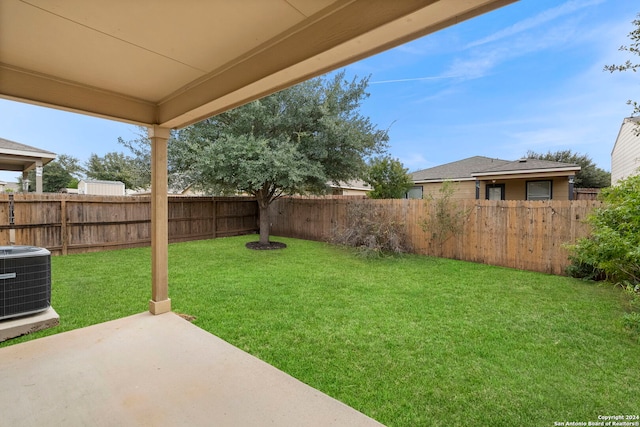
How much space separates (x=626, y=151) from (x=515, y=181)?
311 centimetres

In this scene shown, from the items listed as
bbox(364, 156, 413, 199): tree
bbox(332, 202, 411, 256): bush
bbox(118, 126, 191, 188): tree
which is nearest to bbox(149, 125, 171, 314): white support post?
bbox(332, 202, 411, 256): bush

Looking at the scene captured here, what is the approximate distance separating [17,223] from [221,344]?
22.9 ft

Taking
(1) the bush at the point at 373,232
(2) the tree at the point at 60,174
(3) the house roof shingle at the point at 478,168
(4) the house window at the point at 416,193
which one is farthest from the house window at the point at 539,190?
(2) the tree at the point at 60,174

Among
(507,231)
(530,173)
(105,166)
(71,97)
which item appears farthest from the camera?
(105,166)

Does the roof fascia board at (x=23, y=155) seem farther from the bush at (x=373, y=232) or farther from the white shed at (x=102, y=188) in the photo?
the white shed at (x=102, y=188)

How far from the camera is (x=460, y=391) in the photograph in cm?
218

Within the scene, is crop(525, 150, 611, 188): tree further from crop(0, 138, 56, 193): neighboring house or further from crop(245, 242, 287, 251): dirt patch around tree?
crop(0, 138, 56, 193): neighboring house

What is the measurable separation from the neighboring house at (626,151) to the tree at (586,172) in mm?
6531

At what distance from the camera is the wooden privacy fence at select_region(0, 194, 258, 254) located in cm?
652

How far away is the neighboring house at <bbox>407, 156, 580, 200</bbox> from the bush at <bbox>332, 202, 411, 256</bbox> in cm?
227

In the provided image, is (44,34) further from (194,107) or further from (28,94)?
(194,107)

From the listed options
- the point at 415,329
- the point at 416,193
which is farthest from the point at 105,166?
the point at 415,329

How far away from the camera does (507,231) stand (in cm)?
629

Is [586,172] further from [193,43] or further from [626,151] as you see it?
[193,43]
